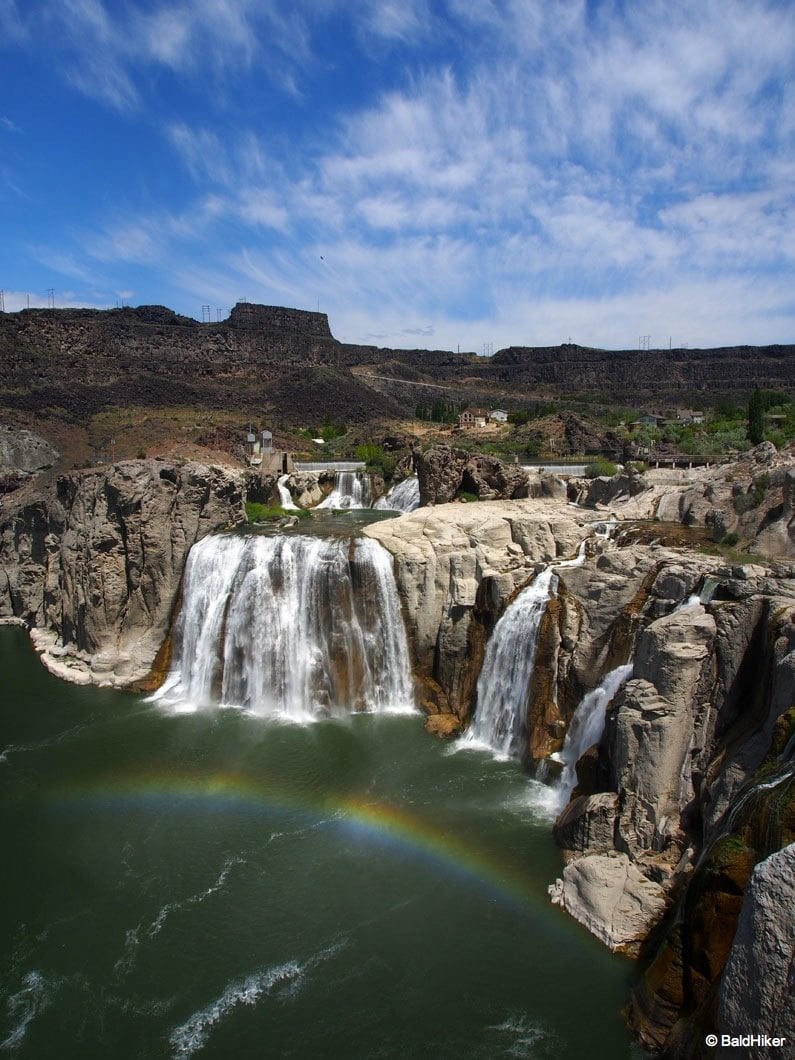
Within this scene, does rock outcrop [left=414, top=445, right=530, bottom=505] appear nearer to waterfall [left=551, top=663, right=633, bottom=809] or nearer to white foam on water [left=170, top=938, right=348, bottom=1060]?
waterfall [left=551, top=663, right=633, bottom=809]

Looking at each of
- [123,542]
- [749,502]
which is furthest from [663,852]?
[123,542]

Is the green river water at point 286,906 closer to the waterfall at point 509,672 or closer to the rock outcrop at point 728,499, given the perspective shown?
the waterfall at point 509,672

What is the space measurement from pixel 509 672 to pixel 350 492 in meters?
27.0

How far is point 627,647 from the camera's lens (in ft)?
53.2

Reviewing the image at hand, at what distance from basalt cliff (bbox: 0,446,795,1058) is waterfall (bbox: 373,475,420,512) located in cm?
1113

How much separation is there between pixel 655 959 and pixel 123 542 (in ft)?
65.6

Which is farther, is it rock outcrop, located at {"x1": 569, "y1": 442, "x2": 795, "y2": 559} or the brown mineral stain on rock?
the brown mineral stain on rock

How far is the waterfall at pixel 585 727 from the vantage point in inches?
604

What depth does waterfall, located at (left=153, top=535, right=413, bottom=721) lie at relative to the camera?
21109 mm

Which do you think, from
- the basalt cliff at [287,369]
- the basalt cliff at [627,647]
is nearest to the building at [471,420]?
the basalt cliff at [287,369]

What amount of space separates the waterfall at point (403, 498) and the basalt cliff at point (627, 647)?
36.5 ft

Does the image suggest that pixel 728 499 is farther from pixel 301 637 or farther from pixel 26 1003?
pixel 26 1003

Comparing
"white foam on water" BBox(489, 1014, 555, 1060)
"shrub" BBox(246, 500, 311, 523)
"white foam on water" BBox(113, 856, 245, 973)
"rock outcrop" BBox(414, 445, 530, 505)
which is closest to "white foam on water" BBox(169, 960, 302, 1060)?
"white foam on water" BBox(113, 856, 245, 973)

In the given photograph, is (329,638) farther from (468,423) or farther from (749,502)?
(468,423)
